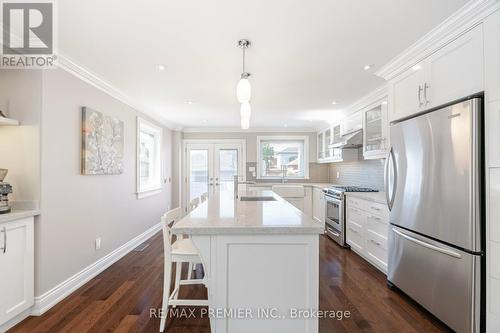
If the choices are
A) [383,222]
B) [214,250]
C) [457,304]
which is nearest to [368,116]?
[383,222]

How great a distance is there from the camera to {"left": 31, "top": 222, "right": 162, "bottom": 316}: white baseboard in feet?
7.06

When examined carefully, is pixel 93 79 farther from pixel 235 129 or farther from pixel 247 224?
pixel 235 129

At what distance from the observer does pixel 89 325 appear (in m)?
1.98

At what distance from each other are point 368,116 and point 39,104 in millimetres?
3942

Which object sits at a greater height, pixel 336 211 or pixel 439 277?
pixel 336 211

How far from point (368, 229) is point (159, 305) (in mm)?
2579

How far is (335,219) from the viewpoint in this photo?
13.9ft

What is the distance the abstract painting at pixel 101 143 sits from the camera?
2.71 metres

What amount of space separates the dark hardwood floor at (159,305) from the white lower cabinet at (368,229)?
21 centimetres

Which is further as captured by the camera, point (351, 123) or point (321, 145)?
point (321, 145)

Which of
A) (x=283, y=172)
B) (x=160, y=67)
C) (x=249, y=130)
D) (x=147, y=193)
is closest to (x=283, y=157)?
(x=283, y=172)

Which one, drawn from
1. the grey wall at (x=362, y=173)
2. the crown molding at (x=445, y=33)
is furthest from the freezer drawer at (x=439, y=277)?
the grey wall at (x=362, y=173)

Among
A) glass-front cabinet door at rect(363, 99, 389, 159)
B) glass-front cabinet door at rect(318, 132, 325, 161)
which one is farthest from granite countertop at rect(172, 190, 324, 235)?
glass-front cabinet door at rect(318, 132, 325, 161)

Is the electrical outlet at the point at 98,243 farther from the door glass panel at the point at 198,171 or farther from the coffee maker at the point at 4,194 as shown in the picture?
the door glass panel at the point at 198,171
